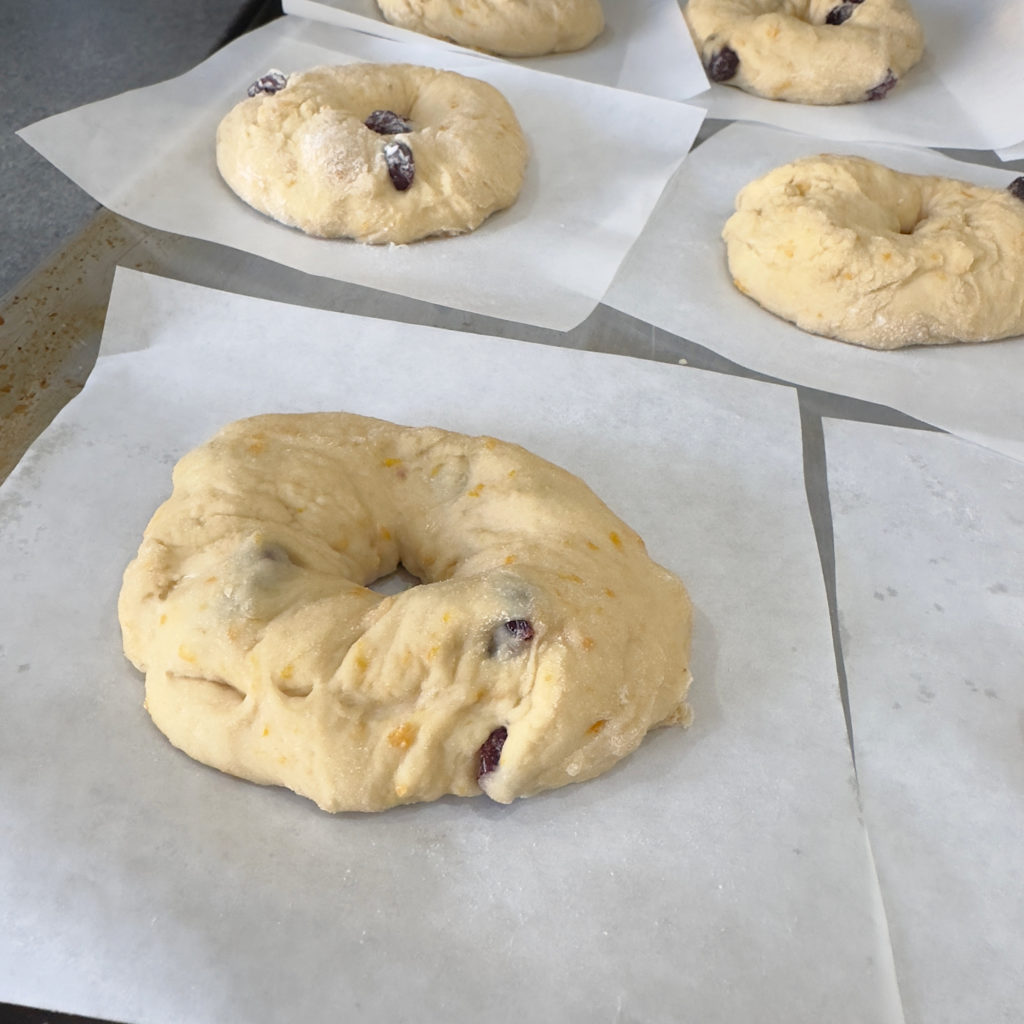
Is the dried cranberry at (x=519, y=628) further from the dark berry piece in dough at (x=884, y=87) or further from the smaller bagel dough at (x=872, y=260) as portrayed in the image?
the dark berry piece in dough at (x=884, y=87)

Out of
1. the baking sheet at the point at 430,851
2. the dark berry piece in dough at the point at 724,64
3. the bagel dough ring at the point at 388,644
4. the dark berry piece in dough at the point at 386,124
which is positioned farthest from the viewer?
the dark berry piece in dough at the point at 724,64

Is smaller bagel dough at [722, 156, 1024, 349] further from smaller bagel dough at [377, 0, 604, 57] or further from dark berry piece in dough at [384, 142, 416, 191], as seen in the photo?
smaller bagel dough at [377, 0, 604, 57]

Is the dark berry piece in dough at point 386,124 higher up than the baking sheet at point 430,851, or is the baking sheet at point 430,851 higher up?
the dark berry piece in dough at point 386,124

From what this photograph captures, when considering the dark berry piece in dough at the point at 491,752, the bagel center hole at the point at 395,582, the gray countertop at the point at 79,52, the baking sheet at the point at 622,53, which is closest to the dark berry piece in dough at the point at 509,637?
the dark berry piece in dough at the point at 491,752

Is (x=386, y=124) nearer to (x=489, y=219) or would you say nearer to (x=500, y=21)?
(x=489, y=219)

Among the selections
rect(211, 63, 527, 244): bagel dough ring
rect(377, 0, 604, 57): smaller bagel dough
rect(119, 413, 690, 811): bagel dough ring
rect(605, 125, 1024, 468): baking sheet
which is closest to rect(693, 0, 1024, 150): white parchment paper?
rect(377, 0, 604, 57): smaller bagel dough

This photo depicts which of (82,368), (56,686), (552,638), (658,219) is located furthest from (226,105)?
(552,638)
